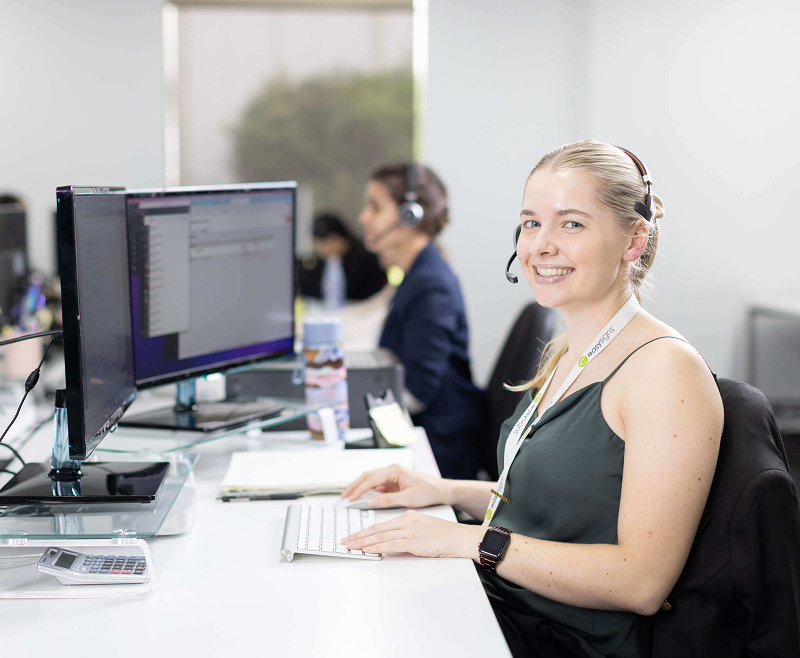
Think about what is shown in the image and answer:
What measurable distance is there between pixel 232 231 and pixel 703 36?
10.00 ft

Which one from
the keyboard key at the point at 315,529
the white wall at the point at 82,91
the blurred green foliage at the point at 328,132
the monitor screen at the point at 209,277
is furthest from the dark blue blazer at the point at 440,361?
the blurred green foliage at the point at 328,132

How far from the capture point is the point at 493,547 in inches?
41.9

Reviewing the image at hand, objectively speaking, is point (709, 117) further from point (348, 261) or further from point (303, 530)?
point (303, 530)

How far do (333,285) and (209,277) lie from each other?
258 cm

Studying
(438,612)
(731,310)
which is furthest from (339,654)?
(731,310)

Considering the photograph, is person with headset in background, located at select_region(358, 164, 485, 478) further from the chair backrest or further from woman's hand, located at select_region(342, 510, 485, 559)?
woman's hand, located at select_region(342, 510, 485, 559)

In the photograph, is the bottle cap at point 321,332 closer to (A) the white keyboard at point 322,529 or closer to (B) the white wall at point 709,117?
(A) the white keyboard at point 322,529

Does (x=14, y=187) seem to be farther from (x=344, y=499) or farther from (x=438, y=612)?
(x=438, y=612)

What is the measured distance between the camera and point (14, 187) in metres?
4.21

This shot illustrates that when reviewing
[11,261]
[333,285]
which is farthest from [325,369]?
[333,285]

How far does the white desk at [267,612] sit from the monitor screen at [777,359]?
3.37 metres

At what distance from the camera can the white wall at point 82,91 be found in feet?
13.3

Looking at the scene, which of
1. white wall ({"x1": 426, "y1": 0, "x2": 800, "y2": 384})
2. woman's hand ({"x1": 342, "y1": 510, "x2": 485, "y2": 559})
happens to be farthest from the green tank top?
white wall ({"x1": 426, "y1": 0, "x2": 800, "y2": 384})

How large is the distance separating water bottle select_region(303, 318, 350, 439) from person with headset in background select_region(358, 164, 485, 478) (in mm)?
592
